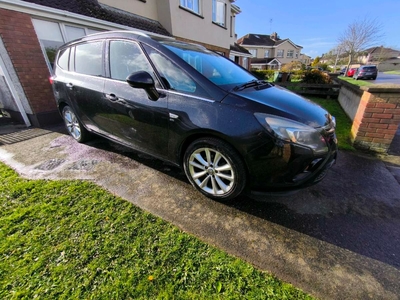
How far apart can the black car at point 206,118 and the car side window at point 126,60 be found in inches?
0.5

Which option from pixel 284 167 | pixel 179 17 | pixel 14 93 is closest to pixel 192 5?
pixel 179 17

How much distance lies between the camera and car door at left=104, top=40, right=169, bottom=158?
2.26m

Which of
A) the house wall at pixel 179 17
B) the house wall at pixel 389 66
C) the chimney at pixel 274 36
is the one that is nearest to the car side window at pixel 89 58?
the house wall at pixel 179 17

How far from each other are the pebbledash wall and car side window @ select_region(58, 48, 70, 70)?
5190 mm

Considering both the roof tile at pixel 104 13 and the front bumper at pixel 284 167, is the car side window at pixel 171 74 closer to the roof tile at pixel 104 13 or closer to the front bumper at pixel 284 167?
the front bumper at pixel 284 167

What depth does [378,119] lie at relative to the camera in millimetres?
3184

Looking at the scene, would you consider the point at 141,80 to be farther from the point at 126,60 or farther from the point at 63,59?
the point at 63,59

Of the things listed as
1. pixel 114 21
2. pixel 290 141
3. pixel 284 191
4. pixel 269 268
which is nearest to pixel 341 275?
pixel 269 268

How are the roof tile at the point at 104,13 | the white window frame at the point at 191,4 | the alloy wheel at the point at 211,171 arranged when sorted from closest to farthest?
the alloy wheel at the point at 211,171 < the roof tile at the point at 104,13 < the white window frame at the point at 191,4

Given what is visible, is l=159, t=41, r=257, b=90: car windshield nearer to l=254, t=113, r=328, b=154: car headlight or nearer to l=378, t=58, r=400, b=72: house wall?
l=254, t=113, r=328, b=154: car headlight

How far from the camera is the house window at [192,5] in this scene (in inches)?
375

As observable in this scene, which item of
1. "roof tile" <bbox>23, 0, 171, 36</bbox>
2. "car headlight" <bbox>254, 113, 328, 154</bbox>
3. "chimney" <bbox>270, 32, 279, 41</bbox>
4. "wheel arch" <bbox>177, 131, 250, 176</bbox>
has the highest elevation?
"chimney" <bbox>270, 32, 279, 41</bbox>

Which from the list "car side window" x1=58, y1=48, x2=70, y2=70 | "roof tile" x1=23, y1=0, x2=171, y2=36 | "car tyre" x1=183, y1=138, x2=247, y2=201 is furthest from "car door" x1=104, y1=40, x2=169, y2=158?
"roof tile" x1=23, y1=0, x2=171, y2=36

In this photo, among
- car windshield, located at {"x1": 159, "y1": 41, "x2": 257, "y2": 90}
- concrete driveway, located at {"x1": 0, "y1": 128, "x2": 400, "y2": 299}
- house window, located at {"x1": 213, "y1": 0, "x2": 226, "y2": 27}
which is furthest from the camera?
house window, located at {"x1": 213, "y1": 0, "x2": 226, "y2": 27}
